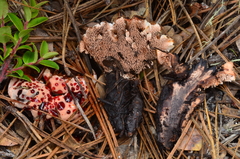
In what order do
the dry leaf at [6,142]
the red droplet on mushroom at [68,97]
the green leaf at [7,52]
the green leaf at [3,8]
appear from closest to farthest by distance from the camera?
the green leaf at [3,8], the green leaf at [7,52], the dry leaf at [6,142], the red droplet on mushroom at [68,97]

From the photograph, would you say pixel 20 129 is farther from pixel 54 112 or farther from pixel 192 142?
pixel 192 142

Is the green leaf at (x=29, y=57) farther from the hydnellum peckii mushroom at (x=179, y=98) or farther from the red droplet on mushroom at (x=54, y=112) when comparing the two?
the hydnellum peckii mushroom at (x=179, y=98)

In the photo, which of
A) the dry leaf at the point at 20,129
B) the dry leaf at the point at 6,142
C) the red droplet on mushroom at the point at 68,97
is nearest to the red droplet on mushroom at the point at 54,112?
the red droplet on mushroom at the point at 68,97

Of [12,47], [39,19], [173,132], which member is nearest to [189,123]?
[173,132]

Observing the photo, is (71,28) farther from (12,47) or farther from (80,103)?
(80,103)

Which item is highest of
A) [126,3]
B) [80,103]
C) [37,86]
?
[126,3]

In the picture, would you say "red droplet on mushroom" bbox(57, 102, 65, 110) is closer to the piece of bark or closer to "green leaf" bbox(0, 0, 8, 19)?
the piece of bark
